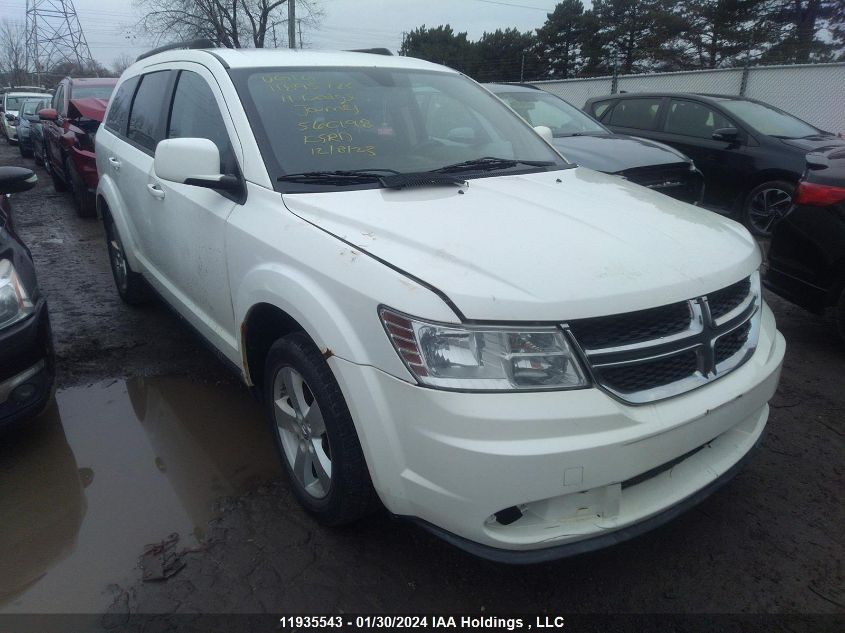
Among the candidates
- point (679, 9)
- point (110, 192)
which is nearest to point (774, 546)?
point (110, 192)

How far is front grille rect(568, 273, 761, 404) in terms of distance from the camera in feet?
6.23

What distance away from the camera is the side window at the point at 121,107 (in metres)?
4.46

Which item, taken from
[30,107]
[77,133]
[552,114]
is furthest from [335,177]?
[30,107]

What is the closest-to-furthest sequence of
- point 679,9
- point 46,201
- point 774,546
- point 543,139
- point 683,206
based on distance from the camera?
point 774,546
point 683,206
point 543,139
point 46,201
point 679,9

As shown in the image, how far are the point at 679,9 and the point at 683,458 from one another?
36443 millimetres

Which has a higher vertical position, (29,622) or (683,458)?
(683,458)

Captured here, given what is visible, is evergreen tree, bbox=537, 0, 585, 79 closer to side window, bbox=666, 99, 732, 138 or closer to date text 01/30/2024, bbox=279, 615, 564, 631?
side window, bbox=666, 99, 732, 138

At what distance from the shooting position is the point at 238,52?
331 cm

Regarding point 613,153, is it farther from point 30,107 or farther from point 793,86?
point 30,107

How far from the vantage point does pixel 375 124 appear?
3.03 m

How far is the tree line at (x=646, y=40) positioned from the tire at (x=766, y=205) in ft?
54.6

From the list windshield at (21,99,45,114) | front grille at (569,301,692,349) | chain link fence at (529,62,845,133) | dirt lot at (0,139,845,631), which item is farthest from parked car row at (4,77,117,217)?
chain link fence at (529,62,845,133)

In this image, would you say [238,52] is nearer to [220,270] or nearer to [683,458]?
[220,270]

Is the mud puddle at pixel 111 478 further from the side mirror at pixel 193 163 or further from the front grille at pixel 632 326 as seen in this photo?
the front grille at pixel 632 326
